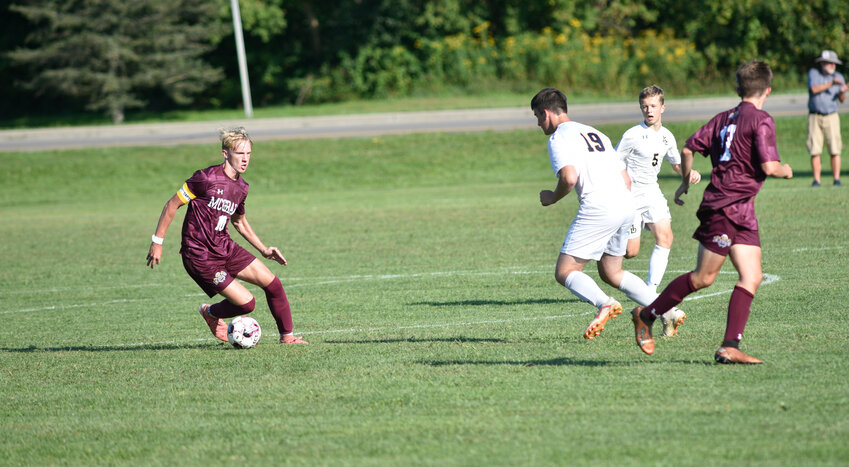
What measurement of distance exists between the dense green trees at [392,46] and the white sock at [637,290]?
3199cm

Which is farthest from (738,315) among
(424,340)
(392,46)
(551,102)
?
(392,46)

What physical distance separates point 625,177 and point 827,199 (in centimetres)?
1090

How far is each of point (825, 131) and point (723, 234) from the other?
43.5 feet

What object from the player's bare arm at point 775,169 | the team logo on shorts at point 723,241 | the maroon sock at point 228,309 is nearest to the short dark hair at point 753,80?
the player's bare arm at point 775,169

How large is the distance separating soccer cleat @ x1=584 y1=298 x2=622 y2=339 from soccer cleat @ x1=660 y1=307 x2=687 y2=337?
0.76 m

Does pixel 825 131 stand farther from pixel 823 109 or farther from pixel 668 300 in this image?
pixel 668 300

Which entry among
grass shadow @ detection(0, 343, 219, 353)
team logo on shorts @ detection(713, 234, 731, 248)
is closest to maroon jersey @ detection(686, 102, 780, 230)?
team logo on shorts @ detection(713, 234, 731, 248)

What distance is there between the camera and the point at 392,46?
45312mm

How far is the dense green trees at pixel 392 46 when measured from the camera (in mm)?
38469

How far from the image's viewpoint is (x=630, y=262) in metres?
12.8

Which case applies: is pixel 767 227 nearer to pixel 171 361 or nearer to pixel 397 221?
pixel 397 221

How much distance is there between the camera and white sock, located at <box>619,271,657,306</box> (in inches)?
292

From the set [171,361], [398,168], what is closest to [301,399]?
[171,361]

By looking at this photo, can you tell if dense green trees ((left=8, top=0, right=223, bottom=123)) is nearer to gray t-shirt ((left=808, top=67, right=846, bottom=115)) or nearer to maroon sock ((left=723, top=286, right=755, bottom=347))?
gray t-shirt ((left=808, top=67, right=846, bottom=115))
